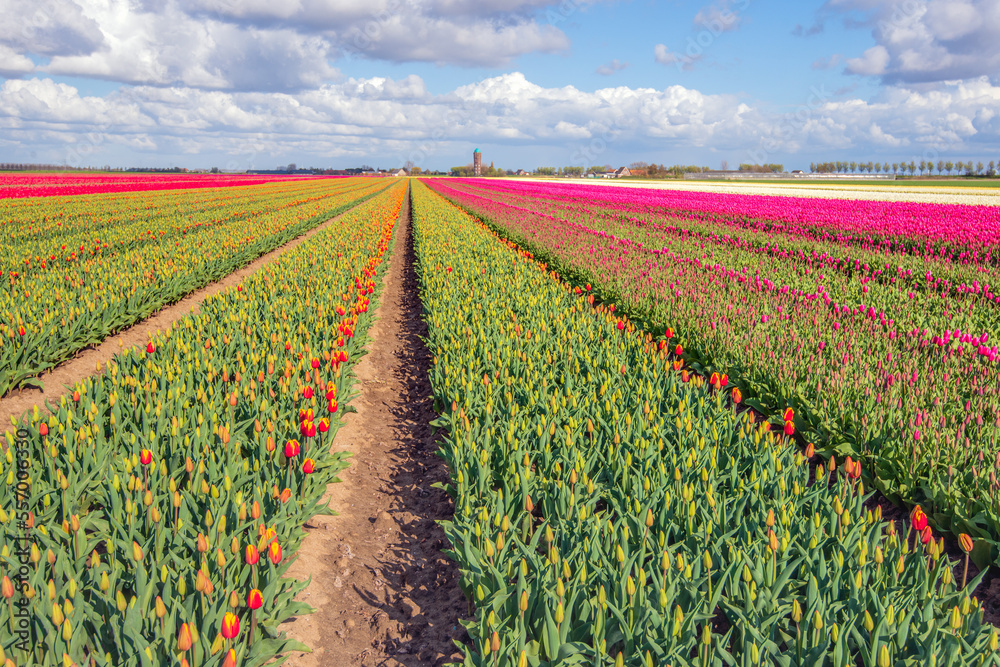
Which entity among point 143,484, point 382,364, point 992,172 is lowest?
point 382,364

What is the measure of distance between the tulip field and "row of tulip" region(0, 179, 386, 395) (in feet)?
0.36

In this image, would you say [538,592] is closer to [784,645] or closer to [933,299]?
[784,645]

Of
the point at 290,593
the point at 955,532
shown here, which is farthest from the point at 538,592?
the point at 955,532

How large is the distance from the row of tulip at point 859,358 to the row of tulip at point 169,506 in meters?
3.67

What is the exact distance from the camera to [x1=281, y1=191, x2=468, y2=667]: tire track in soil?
Answer: 3021mm

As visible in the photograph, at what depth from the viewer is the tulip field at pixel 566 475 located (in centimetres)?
236

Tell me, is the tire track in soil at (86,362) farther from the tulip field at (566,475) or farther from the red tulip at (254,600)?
the red tulip at (254,600)

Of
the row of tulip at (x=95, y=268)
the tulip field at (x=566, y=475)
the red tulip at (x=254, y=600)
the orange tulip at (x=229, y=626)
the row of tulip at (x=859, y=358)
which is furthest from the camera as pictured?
the row of tulip at (x=95, y=268)

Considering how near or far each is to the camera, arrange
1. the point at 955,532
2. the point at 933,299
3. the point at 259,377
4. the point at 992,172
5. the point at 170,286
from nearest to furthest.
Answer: the point at 955,532
the point at 259,377
the point at 933,299
the point at 170,286
the point at 992,172

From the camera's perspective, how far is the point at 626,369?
5316mm

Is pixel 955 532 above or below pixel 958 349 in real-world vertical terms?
below

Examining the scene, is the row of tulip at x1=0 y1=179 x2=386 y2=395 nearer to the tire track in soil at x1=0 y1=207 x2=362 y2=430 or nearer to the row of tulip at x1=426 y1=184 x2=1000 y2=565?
the tire track in soil at x1=0 y1=207 x2=362 y2=430

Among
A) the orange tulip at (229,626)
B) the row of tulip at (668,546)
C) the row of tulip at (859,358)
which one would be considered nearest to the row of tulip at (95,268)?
the row of tulip at (668,546)

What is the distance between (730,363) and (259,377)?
4673 millimetres
